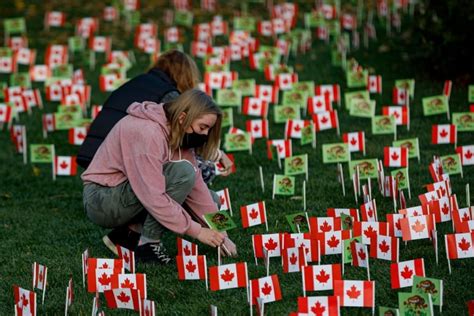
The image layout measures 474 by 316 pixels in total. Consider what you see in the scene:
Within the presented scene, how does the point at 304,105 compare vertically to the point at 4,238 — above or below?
above

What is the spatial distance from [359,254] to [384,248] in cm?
23

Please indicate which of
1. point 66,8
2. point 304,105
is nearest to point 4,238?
point 304,105

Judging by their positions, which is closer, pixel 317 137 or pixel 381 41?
pixel 317 137

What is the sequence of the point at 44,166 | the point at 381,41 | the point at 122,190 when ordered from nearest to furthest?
the point at 122,190 → the point at 44,166 → the point at 381,41

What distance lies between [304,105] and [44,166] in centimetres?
244

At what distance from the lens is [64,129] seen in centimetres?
907

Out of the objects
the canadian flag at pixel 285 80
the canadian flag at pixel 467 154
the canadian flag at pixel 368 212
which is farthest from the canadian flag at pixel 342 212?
the canadian flag at pixel 285 80

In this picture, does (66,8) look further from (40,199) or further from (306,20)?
(40,199)

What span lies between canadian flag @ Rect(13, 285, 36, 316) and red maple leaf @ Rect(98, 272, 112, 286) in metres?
0.44

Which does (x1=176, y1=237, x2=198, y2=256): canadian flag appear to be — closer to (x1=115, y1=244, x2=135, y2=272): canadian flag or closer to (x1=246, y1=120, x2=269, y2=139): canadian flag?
(x1=115, y1=244, x2=135, y2=272): canadian flag

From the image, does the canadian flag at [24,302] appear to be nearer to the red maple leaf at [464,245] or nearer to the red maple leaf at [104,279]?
the red maple leaf at [104,279]

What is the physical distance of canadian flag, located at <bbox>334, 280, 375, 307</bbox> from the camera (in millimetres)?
4668

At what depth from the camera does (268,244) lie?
5.54 meters

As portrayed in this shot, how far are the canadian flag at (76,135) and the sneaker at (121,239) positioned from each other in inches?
96.7
